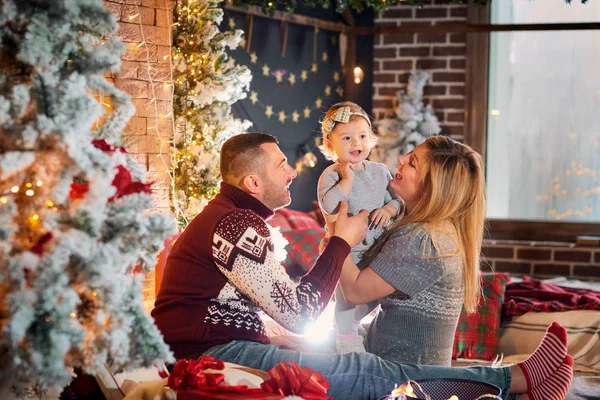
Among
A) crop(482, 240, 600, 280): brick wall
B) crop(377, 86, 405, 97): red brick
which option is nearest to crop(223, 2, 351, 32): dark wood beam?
crop(377, 86, 405, 97): red brick

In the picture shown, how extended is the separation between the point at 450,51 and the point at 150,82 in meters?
3.32

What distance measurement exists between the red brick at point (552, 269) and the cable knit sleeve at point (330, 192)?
314 centimetres

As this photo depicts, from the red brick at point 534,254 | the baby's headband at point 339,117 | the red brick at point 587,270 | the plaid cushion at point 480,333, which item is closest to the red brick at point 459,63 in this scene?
the red brick at point 534,254

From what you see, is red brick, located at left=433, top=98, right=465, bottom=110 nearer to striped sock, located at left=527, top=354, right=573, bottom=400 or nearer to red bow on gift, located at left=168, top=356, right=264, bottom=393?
striped sock, located at left=527, top=354, right=573, bottom=400

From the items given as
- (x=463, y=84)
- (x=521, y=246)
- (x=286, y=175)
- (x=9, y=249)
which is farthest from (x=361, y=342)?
(x=463, y=84)

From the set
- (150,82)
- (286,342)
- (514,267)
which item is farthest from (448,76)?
(286,342)

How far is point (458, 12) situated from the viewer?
237 inches

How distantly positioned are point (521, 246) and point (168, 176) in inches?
128

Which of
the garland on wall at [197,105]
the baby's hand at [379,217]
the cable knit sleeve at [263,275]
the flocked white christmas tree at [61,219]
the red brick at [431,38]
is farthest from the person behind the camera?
the red brick at [431,38]

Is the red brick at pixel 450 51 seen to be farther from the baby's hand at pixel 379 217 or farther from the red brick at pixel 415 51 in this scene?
the baby's hand at pixel 379 217

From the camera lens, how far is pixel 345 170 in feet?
10.3

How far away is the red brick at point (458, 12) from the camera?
6012mm

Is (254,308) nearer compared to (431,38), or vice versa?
(254,308)

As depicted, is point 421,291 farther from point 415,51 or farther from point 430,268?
point 415,51
